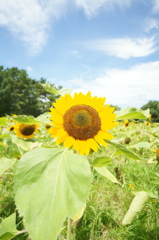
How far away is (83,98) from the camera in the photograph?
893 millimetres

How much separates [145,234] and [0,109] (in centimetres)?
2947

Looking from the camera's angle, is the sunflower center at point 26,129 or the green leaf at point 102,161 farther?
the sunflower center at point 26,129

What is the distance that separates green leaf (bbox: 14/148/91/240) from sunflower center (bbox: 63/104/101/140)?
165 mm

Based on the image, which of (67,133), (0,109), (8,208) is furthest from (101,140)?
(0,109)

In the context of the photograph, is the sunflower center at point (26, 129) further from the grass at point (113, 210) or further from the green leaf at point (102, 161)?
the green leaf at point (102, 161)

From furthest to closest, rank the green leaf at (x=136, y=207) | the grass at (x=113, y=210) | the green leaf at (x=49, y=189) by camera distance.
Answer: the grass at (x=113, y=210) → the green leaf at (x=136, y=207) → the green leaf at (x=49, y=189)

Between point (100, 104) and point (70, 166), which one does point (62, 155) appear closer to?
point (70, 166)

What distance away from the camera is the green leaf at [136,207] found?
1.09 m

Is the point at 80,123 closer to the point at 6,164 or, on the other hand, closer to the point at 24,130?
the point at 6,164

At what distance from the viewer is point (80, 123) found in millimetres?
808

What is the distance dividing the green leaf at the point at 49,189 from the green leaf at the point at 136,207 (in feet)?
2.35

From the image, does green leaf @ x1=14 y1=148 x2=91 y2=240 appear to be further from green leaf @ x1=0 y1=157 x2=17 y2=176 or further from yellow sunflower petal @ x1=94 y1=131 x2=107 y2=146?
green leaf @ x1=0 y1=157 x2=17 y2=176

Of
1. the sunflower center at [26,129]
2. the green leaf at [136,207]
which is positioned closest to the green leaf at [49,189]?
the green leaf at [136,207]

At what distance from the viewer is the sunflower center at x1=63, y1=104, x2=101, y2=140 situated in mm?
802
